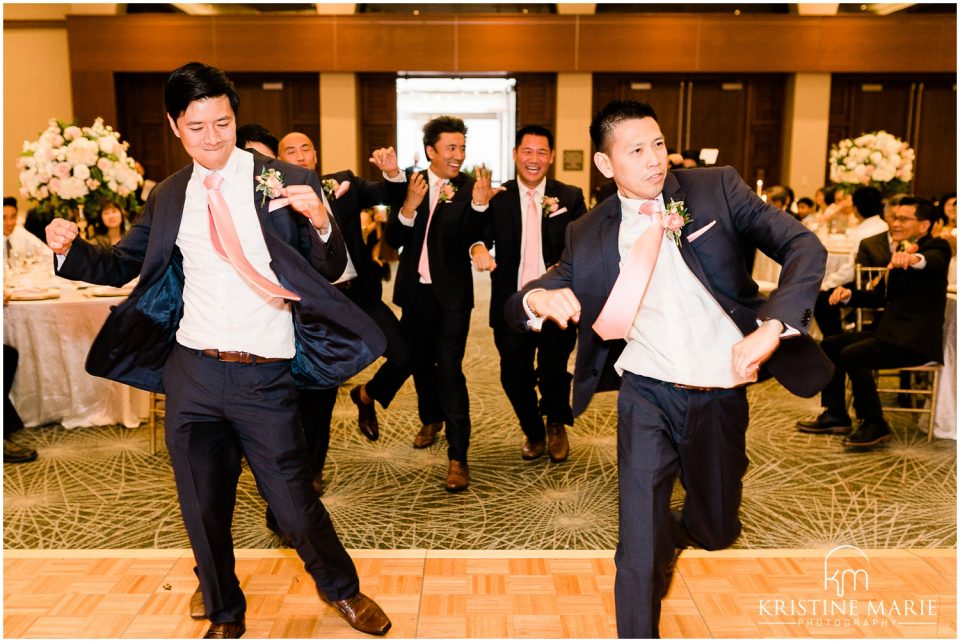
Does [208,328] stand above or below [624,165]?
below

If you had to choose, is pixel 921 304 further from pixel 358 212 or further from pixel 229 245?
pixel 229 245

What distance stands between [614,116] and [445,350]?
6.51ft

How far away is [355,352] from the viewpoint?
8.42 feet

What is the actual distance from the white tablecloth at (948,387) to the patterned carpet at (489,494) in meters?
0.13

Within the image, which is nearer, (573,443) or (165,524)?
(165,524)

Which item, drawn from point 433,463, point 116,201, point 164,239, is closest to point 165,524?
point 433,463

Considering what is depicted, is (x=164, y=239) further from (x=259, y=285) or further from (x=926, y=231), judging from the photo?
(x=926, y=231)

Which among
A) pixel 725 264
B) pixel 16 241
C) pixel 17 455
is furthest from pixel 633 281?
pixel 16 241

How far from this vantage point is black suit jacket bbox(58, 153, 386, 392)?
240cm

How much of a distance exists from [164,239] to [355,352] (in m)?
0.66

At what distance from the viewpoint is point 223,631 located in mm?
2566

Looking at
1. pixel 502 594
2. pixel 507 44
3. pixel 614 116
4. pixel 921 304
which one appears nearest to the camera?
pixel 614 116

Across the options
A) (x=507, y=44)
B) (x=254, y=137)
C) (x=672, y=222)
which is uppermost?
(x=507, y=44)

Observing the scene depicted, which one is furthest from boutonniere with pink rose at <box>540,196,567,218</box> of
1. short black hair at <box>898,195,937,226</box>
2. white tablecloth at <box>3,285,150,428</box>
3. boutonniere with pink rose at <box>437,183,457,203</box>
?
white tablecloth at <box>3,285,150,428</box>
